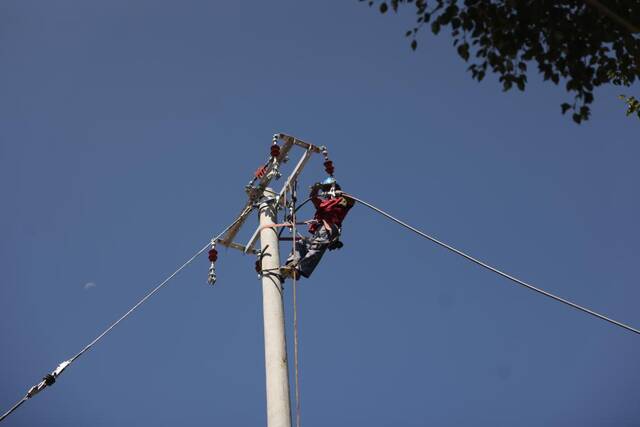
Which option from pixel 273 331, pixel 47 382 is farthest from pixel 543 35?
pixel 47 382

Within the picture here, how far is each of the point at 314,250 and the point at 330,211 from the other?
2.24 feet

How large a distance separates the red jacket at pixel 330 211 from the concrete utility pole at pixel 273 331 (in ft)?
1.96

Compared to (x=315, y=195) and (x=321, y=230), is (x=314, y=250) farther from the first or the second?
(x=315, y=195)

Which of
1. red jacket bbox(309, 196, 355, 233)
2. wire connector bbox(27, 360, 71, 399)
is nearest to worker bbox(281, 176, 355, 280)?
red jacket bbox(309, 196, 355, 233)

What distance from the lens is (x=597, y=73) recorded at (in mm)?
5648

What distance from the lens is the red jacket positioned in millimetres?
9227

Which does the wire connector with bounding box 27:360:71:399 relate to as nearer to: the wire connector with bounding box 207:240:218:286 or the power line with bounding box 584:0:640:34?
the wire connector with bounding box 207:240:218:286

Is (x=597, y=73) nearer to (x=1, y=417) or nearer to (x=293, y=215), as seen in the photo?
(x=293, y=215)

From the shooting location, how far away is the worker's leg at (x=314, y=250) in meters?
8.57

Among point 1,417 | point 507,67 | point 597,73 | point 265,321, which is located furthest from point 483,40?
point 1,417

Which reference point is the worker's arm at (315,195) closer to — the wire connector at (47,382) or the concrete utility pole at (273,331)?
the concrete utility pole at (273,331)

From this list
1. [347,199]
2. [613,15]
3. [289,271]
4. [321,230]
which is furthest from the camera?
[347,199]

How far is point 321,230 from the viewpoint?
29.9 ft

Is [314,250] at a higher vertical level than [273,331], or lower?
higher
